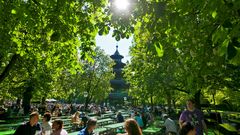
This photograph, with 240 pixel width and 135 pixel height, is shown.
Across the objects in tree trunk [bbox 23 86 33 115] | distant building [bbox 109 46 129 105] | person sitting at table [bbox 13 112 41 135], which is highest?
distant building [bbox 109 46 129 105]

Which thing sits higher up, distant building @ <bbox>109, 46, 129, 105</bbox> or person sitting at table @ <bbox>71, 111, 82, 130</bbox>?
distant building @ <bbox>109, 46, 129, 105</bbox>

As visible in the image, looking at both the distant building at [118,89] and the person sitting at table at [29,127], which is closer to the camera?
the person sitting at table at [29,127]

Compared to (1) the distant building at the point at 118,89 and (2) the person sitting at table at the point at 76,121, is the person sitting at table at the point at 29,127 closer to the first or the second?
(2) the person sitting at table at the point at 76,121

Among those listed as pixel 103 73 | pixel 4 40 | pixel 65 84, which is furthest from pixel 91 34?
pixel 103 73

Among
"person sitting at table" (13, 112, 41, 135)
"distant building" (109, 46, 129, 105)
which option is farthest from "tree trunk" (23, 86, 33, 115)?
"distant building" (109, 46, 129, 105)

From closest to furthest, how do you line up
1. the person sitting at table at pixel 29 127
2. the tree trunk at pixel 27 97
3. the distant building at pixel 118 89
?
1. the person sitting at table at pixel 29 127
2. the tree trunk at pixel 27 97
3. the distant building at pixel 118 89

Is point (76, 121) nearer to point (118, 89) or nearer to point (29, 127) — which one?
point (29, 127)

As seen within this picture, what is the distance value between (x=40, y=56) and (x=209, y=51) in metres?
7.64

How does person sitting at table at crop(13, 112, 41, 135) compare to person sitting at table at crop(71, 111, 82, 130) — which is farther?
person sitting at table at crop(71, 111, 82, 130)

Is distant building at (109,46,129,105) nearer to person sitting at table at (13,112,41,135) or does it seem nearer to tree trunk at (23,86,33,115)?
tree trunk at (23,86,33,115)

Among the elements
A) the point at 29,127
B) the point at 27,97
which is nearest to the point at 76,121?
the point at 29,127

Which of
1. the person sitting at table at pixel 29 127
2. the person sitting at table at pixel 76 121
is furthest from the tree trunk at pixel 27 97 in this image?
the person sitting at table at pixel 29 127

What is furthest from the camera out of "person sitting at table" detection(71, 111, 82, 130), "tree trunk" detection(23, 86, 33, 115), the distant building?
the distant building

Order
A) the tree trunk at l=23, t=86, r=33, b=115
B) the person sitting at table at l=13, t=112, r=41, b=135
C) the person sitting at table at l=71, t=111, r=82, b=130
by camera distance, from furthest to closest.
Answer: the tree trunk at l=23, t=86, r=33, b=115 < the person sitting at table at l=71, t=111, r=82, b=130 < the person sitting at table at l=13, t=112, r=41, b=135
